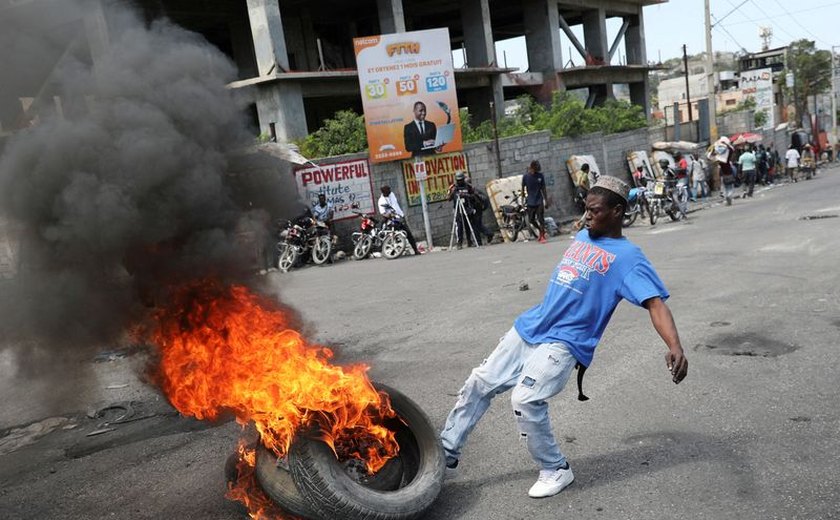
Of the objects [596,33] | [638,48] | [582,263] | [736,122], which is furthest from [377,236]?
[638,48]

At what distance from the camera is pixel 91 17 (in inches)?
172

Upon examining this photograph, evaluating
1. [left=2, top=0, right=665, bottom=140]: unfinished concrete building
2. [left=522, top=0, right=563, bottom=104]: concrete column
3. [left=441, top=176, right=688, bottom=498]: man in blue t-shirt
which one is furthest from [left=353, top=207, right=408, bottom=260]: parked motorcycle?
[left=522, top=0, right=563, bottom=104]: concrete column

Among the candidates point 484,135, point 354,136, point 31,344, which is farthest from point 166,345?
point 484,135

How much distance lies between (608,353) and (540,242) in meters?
9.93

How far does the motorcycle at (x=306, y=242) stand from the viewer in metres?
15.5

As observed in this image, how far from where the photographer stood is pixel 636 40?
38.5 metres

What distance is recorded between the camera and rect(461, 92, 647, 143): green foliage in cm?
2189

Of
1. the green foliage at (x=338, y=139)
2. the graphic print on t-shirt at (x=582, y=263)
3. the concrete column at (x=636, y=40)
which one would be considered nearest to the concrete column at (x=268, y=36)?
the green foliage at (x=338, y=139)

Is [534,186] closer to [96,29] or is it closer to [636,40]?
[96,29]

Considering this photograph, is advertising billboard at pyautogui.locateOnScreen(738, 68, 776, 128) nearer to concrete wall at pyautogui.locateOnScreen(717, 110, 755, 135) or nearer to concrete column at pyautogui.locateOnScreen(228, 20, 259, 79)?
concrete wall at pyautogui.locateOnScreen(717, 110, 755, 135)

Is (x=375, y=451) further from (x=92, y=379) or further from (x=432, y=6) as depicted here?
(x=432, y=6)

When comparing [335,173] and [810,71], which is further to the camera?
[810,71]

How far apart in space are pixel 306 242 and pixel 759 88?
44235 millimetres

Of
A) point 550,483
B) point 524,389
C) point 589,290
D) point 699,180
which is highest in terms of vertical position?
point 589,290
